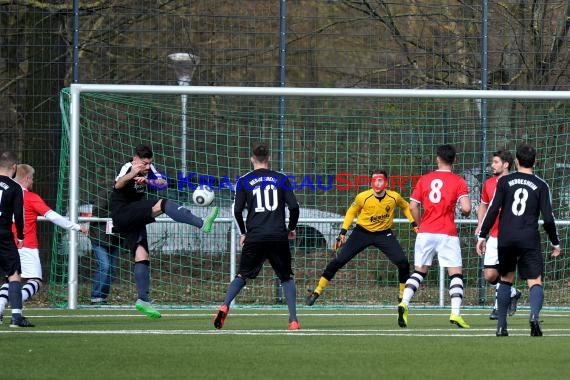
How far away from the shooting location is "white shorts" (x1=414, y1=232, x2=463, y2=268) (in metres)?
12.7

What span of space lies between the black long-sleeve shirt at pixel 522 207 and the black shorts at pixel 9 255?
15.0ft

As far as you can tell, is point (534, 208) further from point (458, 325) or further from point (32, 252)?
point (32, 252)

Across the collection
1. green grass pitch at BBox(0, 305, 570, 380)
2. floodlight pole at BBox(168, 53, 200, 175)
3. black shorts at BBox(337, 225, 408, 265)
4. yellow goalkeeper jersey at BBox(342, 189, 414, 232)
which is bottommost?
green grass pitch at BBox(0, 305, 570, 380)

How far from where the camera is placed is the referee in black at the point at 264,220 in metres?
12.1

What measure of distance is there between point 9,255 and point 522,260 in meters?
4.85

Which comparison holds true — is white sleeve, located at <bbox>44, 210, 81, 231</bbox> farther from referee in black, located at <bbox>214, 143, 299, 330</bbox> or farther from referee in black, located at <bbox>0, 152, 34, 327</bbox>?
referee in black, located at <bbox>214, 143, 299, 330</bbox>

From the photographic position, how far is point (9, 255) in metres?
12.0

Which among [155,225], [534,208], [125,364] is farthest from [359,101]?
[125,364]

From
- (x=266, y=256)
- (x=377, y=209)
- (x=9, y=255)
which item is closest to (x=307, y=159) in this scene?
(x=377, y=209)

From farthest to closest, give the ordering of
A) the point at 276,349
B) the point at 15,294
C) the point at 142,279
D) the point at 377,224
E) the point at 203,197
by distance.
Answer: the point at 203,197, the point at 377,224, the point at 142,279, the point at 15,294, the point at 276,349

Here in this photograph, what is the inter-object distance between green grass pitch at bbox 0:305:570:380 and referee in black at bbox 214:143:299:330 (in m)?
0.55

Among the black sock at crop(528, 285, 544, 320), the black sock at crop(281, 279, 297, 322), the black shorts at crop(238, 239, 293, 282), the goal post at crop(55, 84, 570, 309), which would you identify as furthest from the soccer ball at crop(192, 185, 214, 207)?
the black sock at crop(528, 285, 544, 320)

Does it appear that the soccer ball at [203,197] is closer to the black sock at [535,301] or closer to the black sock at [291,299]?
the black sock at [291,299]

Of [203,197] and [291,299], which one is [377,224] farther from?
[291,299]
